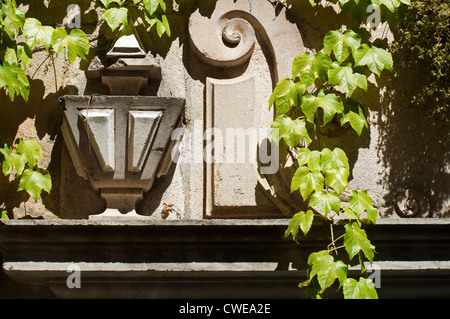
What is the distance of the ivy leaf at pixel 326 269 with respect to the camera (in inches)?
145

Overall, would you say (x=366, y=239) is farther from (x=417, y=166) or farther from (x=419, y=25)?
(x=419, y=25)

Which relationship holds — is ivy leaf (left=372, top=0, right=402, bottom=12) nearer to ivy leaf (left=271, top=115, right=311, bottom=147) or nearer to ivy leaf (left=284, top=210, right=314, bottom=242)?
ivy leaf (left=271, top=115, right=311, bottom=147)

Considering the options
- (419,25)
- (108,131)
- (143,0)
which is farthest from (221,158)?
(419,25)

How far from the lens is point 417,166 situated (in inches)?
164

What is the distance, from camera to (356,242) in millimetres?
3734

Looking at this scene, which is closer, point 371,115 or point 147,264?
point 147,264

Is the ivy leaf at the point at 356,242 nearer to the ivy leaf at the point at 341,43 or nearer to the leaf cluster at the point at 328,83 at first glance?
the leaf cluster at the point at 328,83

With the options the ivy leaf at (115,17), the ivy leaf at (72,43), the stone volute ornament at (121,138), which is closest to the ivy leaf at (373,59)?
the stone volute ornament at (121,138)

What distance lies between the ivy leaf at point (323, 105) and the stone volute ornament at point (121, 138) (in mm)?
572

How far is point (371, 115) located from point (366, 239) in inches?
27.9

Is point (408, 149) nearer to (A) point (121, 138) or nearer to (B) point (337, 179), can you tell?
(B) point (337, 179)

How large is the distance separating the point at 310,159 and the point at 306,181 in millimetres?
114

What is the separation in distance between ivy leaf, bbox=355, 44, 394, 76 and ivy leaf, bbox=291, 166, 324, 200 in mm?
523

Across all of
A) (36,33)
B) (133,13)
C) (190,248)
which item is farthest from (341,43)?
(36,33)
